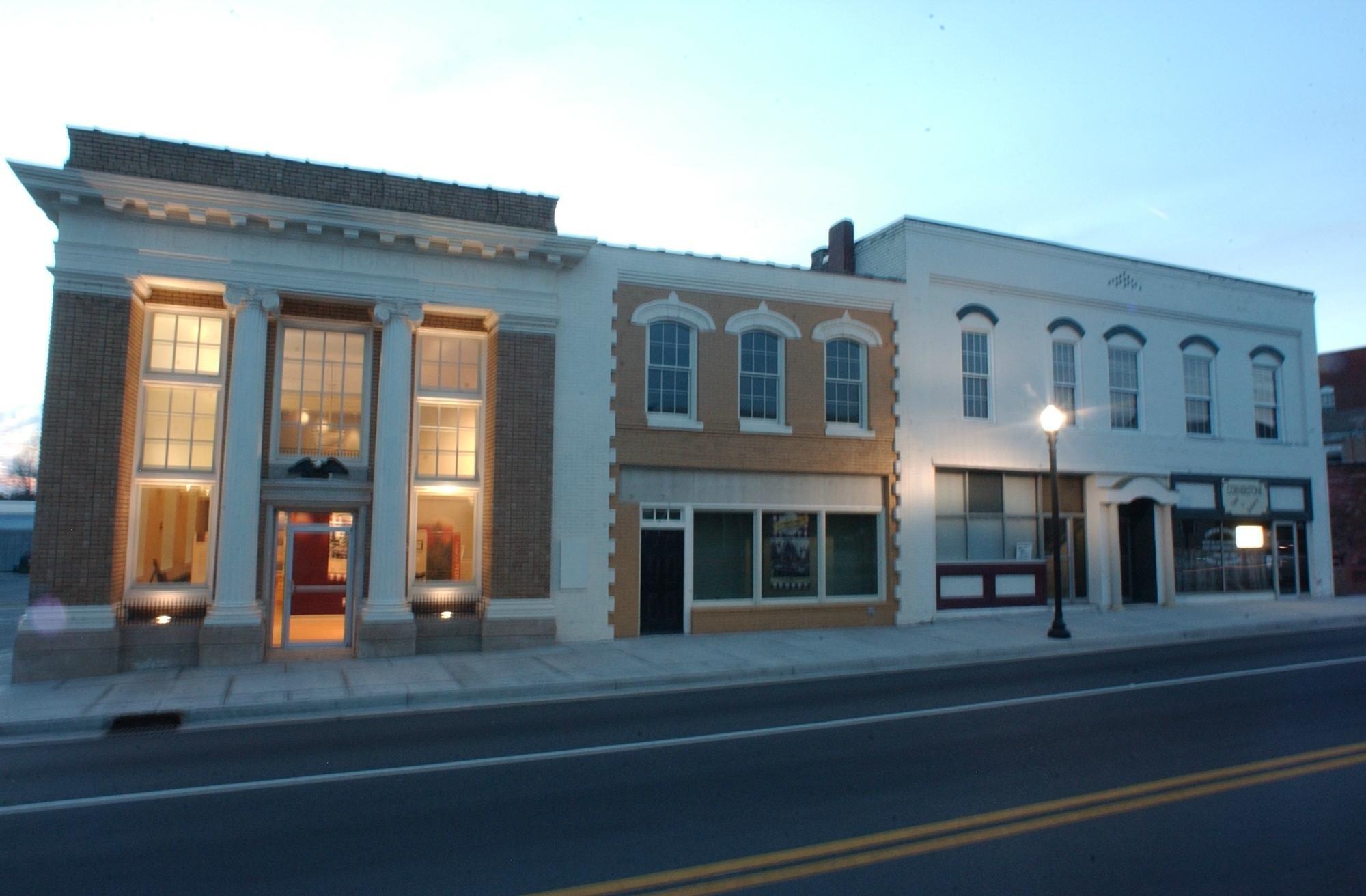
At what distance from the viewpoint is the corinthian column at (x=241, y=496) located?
1432 cm

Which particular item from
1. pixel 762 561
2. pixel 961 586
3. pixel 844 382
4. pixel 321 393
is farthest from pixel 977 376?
pixel 321 393

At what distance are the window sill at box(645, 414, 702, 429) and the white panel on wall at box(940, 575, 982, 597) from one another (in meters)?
6.84

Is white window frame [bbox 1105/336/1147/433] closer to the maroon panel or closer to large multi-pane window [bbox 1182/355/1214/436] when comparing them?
large multi-pane window [bbox 1182/355/1214/436]

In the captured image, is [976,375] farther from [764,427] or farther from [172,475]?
[172,475]

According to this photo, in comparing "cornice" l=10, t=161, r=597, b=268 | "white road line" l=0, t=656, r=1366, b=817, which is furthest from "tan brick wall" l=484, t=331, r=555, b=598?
"white road line" l=0, t=656, r=1366, b=817

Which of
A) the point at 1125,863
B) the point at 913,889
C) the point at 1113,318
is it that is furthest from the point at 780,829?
the point at 1113,318

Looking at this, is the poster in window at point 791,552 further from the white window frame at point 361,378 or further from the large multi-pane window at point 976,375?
the white window frame at point 361,378

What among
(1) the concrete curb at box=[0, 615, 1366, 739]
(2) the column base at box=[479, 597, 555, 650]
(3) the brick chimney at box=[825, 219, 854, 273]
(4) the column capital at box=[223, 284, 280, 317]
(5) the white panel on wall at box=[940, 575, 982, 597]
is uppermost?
(3) the brick chimney at box=[825, 219, 854, 273]

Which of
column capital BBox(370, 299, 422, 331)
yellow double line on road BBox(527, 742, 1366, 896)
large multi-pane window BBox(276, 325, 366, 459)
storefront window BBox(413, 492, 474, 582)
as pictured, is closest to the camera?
yellow double line on road BBox(527, 742, 1366, 896)

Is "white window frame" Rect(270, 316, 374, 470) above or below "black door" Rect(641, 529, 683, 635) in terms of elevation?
above

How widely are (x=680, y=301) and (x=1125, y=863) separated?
551 inches

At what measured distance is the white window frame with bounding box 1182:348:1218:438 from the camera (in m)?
24.5

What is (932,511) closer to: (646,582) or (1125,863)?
(646,582)

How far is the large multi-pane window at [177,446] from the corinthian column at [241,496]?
0.44 metres
